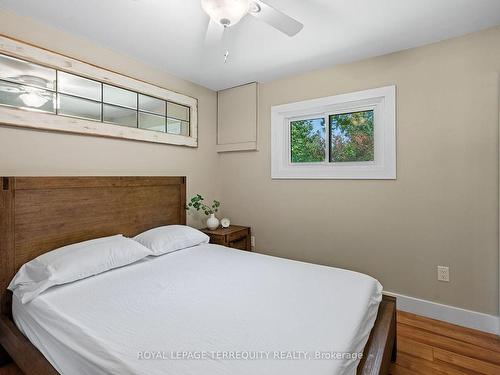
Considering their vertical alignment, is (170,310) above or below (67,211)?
below

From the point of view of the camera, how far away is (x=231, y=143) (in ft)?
11.0

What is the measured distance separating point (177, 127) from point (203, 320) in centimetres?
228

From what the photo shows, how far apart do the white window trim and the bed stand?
1123mm

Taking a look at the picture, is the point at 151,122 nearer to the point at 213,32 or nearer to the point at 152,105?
the point at 152,105

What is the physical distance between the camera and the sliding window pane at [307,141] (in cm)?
289

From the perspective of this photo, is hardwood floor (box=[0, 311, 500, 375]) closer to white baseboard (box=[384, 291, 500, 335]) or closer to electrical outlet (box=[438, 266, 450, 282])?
white baseboard (box=[384, 291, 500, 335])

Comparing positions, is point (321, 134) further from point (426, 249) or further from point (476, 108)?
point (426, 249)

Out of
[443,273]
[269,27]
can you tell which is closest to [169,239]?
[269,27]

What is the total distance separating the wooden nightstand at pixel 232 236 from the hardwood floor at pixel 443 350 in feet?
5.59

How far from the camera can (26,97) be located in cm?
184

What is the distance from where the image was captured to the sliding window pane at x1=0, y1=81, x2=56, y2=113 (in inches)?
68.9

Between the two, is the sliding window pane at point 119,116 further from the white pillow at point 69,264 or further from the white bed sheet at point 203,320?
the white bed sheet at point 203,320

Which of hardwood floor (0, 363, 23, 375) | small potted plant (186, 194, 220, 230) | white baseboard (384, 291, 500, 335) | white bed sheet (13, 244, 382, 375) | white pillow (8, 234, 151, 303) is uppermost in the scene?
small potted plant (186, 194, 220, 230)

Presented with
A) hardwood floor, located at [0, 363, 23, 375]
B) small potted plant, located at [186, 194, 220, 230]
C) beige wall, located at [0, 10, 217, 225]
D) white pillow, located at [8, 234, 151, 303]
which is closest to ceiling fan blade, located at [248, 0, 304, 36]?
beige wall, located at [0, 10, 217, 225]
